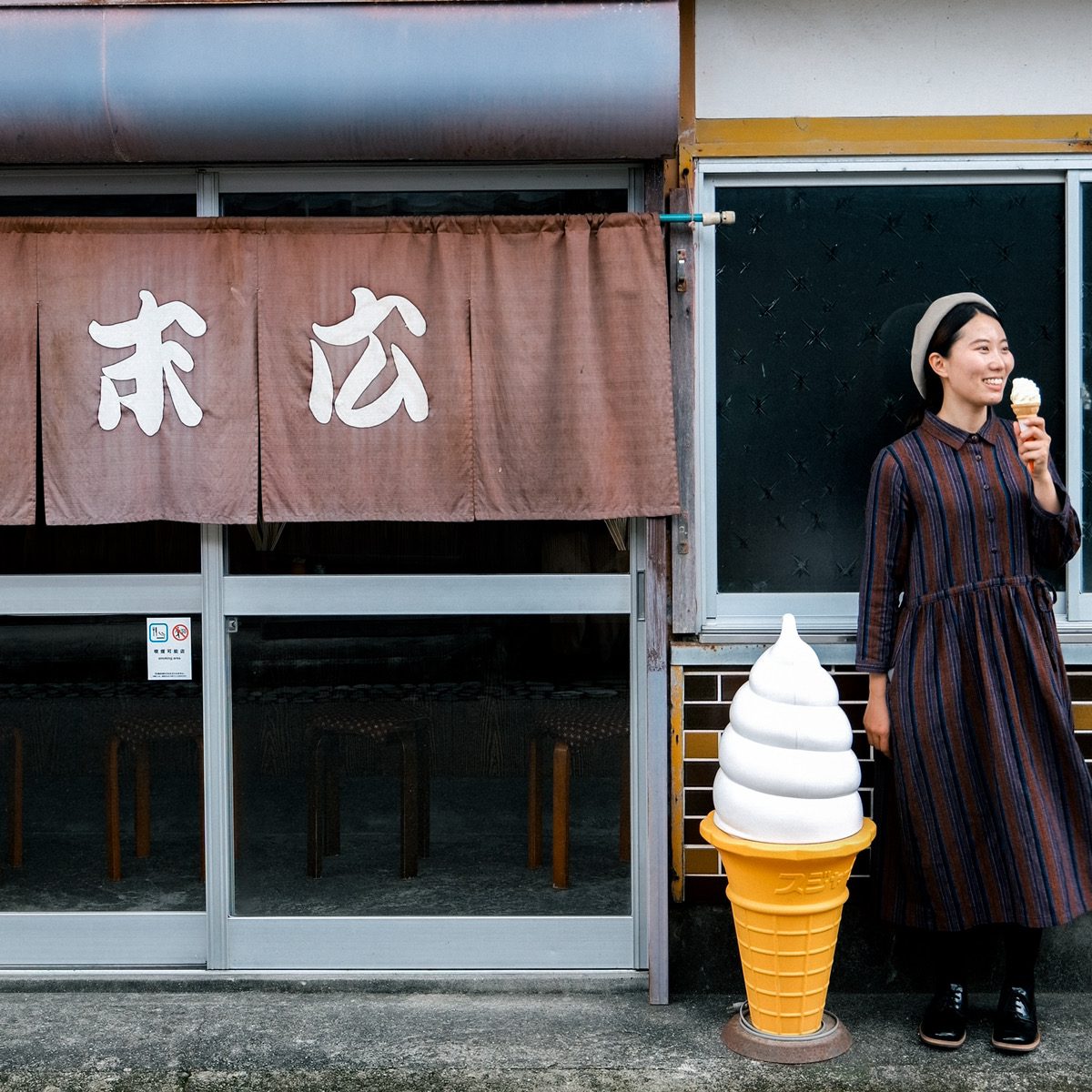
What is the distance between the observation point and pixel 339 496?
5062 millimetres

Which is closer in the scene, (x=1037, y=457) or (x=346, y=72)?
(x=1037, y=457)

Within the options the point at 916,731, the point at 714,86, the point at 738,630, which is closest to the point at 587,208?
the point at 714,86

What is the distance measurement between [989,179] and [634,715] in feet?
8.65

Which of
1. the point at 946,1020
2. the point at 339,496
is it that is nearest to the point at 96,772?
the point at 339,496

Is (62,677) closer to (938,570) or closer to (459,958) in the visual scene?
(459,958)

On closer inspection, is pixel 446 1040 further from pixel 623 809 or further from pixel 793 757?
pixel 793 757

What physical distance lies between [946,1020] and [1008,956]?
34 cm

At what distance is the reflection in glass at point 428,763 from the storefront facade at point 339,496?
0.05 feet

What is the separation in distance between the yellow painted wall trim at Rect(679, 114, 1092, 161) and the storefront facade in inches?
13.4

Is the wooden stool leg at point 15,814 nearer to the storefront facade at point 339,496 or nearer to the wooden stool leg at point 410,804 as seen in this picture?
the storefront facade at point 339,496

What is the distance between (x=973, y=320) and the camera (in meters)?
4.77

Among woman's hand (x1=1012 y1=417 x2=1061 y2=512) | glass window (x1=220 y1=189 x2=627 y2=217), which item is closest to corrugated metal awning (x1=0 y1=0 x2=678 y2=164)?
glass window (x1=220 y1=189 x2=627 y2=217)

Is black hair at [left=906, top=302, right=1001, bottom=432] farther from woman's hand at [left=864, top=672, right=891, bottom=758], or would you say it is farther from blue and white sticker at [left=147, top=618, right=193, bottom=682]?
blue and white sticker at [left=147, top=618, right=193, bottom=682]

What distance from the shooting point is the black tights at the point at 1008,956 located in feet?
15.6
